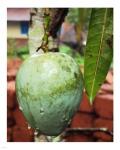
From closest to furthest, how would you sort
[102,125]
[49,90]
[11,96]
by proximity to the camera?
[49,90] → [102,125] → [11,96]

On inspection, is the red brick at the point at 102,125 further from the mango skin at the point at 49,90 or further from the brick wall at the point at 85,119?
the mango skin at the point at 49,90

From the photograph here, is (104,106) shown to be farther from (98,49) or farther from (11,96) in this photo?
(98,49)

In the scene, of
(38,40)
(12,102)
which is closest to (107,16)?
(38,40)

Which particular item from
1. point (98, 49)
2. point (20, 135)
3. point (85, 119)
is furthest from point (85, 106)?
point (98, 49)

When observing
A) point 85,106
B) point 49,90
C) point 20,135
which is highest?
point 49,90

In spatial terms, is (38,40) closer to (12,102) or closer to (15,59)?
(12,102)

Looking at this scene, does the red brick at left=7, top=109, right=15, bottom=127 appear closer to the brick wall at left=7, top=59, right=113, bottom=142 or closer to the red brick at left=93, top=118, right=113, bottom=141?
the brick wall at left=7, top=59, right=113, bottom=142

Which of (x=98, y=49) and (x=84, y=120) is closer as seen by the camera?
(x=98, y=49)
